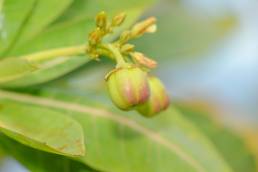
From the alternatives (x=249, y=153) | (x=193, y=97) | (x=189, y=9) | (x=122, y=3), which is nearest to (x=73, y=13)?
(x=122, y=3)

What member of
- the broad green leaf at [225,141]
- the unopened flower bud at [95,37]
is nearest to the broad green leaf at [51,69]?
the unopened flower bud at [95,37]

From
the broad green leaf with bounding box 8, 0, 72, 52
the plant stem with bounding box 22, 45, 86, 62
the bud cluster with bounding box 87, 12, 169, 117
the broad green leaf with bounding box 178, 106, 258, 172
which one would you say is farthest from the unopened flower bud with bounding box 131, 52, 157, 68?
the broad green leaf with bounding box 178, 106, 258, 172

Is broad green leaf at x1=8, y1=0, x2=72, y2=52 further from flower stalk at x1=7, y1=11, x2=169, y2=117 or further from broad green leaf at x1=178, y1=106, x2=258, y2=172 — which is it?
broad green leaf at x1=178, y1=106, x2=258, y2=172

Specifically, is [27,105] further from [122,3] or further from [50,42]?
[122,3]

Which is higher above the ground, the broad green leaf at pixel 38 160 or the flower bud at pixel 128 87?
the flower bud at pixel 128 87

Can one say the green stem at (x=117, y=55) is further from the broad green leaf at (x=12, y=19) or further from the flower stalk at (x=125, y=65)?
the broad green leaf at (x=12, y=19)

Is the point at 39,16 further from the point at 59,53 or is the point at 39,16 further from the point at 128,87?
the point at 128,87

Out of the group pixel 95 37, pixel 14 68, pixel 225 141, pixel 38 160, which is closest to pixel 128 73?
pixel 95 37
